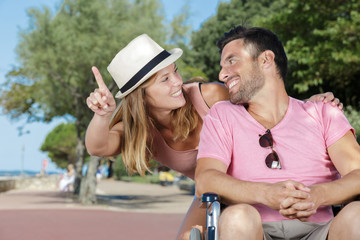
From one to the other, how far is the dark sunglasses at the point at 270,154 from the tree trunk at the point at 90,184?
16854 mm

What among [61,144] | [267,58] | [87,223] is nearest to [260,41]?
[267,58]

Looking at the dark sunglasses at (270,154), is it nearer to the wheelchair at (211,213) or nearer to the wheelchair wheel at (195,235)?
the wheelchair at (211,213)

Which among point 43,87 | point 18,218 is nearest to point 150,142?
point 18,218

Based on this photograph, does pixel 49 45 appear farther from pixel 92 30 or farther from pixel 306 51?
pixel 306 51

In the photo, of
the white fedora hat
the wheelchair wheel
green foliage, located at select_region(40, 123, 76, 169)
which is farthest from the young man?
green foliage, located at select_region(40, 123, 76, 169)

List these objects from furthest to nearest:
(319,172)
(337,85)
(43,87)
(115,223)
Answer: (337,85), (43,87), (115,223), (319,172)

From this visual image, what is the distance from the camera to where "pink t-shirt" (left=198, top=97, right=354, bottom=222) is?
2.71 metres

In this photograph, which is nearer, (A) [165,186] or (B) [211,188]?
(B) [211,188]

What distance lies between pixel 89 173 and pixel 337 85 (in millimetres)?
12141

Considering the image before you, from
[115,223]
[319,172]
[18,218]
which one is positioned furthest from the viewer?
[18,218]

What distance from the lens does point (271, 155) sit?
2.70 metres

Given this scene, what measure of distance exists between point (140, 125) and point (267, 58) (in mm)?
1011

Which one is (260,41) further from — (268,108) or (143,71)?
(143,71)

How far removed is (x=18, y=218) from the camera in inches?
576
